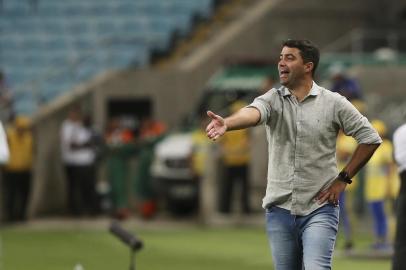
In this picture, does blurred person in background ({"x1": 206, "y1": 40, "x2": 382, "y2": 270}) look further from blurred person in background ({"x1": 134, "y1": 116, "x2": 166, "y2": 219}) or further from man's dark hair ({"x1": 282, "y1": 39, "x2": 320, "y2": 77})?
blurred person in background ({"x1": 134, "y1": 116, "x2": 166, "y2": 219})

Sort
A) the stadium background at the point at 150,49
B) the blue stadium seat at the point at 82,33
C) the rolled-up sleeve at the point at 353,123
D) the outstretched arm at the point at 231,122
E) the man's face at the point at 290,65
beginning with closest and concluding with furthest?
the outstretched arm at the point at 231,122
the man's face at the point at 290,65
the rolled-up sleeve at the point at 353,123
the stadium background at the point at 150,49
the blue stadium seat at the point at 82,33

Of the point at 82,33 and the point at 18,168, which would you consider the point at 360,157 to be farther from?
the point at 82,33

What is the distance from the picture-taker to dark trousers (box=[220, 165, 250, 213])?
2377 cm

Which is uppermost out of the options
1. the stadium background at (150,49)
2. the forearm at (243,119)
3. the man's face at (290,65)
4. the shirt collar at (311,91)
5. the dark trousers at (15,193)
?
the stadium background at (150,49)

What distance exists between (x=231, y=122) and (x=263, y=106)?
54 cm

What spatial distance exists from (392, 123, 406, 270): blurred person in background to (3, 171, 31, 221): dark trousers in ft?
44.6

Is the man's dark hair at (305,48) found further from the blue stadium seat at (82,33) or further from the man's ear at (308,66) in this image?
the blue stadium seat at (82,33)

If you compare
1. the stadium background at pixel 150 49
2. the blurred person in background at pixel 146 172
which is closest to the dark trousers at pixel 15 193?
the stadium background at pixel 150 49

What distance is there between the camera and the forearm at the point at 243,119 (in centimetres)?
845

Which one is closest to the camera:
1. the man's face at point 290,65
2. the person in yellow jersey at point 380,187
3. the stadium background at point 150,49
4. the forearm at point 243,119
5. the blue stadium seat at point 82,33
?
the forearm at point 243,119

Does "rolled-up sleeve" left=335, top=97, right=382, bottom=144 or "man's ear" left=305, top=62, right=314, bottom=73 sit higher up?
"man's ear" left=305, top=62, right=314, bottom=73

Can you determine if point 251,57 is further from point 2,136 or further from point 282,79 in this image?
point 282,79

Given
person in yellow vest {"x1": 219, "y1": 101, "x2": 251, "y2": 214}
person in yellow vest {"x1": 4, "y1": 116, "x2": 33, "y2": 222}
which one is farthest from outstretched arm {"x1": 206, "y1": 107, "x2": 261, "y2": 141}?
person in yellow vest {"x1": 4, "y1": 116, "x2": 33, "y2": 222}

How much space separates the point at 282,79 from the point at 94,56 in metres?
21.1
